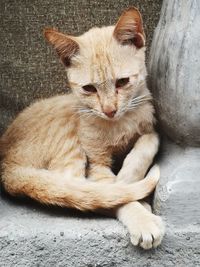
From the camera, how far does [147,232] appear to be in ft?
6.44

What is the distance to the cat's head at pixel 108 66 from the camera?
2154 millimetres

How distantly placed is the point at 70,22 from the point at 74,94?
2.25 feet

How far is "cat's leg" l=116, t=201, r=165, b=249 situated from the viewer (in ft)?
6.44

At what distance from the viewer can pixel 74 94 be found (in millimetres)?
2303

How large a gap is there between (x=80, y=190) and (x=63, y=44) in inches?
19.3

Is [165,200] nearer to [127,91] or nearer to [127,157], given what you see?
[127,157]

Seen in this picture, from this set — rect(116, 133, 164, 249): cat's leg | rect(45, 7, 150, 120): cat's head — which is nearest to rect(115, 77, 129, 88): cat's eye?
rect(45, 7, 150, 120): cat's head

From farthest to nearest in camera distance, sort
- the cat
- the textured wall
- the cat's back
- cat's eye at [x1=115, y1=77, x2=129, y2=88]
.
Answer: the textured wall < the cat's back < cat's eye at [x1=115, y1=77, x2=129, y2=88] < the cat

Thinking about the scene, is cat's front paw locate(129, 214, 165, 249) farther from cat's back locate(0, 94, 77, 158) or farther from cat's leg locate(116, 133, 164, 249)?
cat's back locate(0, 94, 77, 158)

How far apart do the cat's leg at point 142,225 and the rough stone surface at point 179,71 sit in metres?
0.28

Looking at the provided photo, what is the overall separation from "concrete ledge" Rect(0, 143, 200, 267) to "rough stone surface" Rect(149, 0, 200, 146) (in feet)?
0.46

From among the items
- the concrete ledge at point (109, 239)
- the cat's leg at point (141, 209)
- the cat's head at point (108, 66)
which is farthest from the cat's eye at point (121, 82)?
the concrete ledge at point (109, 239)

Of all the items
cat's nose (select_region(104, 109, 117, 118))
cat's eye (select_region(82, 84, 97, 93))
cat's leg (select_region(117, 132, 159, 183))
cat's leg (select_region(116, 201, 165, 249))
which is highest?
cat's eye (select_region(82, 84, 97, 93))

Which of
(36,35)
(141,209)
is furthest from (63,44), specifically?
(36,35)
